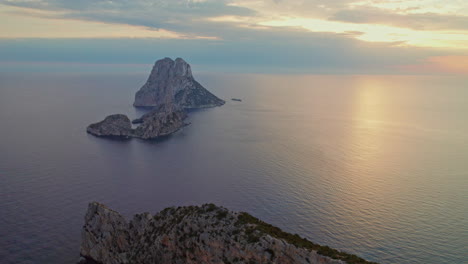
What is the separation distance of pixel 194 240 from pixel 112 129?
11775cm

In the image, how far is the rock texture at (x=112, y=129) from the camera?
149 m

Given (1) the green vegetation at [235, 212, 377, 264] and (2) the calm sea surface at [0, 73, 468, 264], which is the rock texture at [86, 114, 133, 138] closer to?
(2) the calm sea surface at [0, 73, 468, 264]

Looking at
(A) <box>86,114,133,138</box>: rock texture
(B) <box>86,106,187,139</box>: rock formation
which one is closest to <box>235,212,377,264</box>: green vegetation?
(B) <box>86,106,187,139</box>: rock formation

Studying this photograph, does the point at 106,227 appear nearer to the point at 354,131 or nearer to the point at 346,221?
the point at 346,221

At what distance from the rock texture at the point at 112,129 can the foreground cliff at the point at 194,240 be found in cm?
9733

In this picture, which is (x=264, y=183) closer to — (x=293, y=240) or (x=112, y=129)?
(x=293, y=240)

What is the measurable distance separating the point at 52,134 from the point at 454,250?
148099mm

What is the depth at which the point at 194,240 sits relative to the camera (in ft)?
145

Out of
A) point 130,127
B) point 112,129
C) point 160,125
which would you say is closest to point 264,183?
point 160,125

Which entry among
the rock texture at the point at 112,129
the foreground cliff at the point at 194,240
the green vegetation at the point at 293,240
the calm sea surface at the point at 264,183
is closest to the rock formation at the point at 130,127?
the rock texture at the point at 112,129

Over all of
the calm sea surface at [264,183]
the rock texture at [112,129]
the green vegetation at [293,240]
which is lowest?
the calm sea surface at [264,183]

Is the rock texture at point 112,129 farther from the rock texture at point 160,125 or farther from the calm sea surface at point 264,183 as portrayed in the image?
the calm sea surface at point 264,183

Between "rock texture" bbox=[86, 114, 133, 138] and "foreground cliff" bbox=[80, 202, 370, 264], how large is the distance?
319 feet

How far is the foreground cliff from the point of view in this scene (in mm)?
38438
